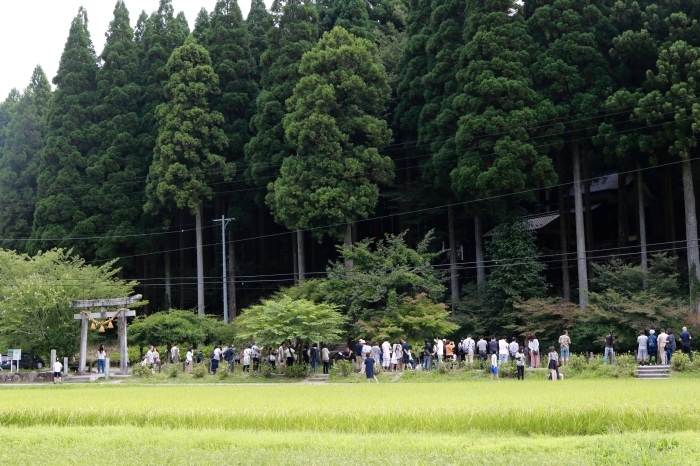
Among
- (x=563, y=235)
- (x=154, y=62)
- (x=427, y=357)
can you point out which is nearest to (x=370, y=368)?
(x=427, y=357)

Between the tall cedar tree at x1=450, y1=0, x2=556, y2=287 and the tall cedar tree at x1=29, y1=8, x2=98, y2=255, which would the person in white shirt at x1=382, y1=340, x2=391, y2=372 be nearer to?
the tall cedar tree at x1=450, y1=0, x2=556, y2=287

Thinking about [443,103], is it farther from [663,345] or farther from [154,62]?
[154,62]

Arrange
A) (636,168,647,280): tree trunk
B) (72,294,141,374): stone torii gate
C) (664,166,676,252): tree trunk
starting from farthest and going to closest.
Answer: (664,166,676,252): tree trunk < (636,168,647,280): tree trunk < (72,294,141,374): stone torii gate

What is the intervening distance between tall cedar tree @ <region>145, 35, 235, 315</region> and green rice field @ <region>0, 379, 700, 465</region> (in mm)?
27418

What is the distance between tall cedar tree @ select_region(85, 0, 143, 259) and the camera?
4781 cm

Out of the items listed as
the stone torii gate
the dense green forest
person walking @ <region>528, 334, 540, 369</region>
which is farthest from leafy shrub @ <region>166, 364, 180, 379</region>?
person walking @ <region>528, 334, 540, 369</region>

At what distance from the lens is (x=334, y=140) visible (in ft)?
135

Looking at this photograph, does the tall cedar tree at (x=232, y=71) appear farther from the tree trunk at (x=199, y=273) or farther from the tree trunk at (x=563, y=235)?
the tree trunk at (x=563, y=235)

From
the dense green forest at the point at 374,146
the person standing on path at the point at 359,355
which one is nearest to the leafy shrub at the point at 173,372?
the person standing on path at the point at 359,355

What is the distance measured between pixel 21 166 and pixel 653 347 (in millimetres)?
43374

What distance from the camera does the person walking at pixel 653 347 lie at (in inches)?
1103

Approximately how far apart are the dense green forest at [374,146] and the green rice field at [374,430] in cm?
1931

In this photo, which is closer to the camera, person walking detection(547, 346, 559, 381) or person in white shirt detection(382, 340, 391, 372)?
person walking detection(547, 346, 559, 381)

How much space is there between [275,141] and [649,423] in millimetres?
32691
